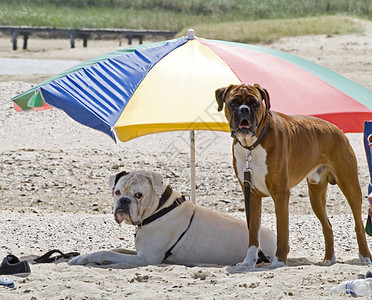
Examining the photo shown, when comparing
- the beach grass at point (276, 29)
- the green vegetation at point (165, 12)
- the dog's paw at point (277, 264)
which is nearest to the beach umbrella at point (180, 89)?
the dog's paw at point (277, 264)

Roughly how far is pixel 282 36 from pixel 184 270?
30373 millimetres

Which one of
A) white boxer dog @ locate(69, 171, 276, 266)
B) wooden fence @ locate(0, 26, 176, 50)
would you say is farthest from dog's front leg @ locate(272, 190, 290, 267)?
wooden fence @ locate(0, 26, 176, 50)

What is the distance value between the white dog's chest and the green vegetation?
36.5 metres

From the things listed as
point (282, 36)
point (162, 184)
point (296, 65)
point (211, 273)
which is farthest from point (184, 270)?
point (282, 36)

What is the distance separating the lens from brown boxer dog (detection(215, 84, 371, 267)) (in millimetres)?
6188

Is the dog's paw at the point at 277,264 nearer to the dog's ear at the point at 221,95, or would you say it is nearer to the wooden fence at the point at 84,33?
the dog's ear at the point at 221,95

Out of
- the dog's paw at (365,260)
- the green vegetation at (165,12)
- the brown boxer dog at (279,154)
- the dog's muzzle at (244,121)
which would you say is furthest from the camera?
the green vegetation at (165,12)

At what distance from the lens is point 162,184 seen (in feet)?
22.1

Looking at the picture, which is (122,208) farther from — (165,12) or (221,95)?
(165,12)

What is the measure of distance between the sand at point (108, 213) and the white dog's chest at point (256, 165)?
0.71 m

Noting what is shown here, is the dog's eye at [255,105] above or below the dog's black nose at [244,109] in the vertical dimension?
above

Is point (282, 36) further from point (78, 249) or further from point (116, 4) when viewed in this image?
point (78, 249)

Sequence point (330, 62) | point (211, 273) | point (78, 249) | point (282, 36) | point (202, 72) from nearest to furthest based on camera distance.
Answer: point (211, 273) < point (202, 72) < point (78, 249) < point (330, 62) < point (282, 36)

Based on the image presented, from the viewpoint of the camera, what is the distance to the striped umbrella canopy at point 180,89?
6.86 metres
